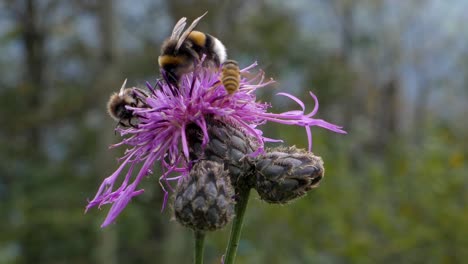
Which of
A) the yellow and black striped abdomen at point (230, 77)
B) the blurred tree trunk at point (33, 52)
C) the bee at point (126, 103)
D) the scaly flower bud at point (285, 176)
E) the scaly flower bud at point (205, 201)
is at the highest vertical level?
the yellow and black striped abdomen at point (230, 77)

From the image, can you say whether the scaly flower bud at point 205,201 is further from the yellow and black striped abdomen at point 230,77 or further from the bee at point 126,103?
the bee at point 126,103

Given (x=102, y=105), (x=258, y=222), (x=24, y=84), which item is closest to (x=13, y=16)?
(x=24, y=84)

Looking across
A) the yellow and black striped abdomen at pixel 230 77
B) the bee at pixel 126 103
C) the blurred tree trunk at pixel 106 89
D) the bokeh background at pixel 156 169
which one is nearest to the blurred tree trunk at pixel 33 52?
the bokeh background at pixel 156 169

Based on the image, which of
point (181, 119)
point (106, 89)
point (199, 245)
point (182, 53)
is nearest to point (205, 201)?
point (199, 245)

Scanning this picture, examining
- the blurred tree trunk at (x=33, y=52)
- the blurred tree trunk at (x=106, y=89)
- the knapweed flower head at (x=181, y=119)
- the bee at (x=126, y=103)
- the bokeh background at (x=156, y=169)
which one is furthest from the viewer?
the blurred tree trunk at (x=33, y=52)

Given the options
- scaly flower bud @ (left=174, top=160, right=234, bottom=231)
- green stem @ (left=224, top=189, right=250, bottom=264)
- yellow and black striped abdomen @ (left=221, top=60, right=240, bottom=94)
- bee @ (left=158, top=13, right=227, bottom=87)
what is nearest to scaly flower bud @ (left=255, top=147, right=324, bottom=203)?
green stem @ (left=224, top=189, right=250, bottom=264)

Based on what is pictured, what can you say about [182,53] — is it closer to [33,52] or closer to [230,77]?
[230,77]
